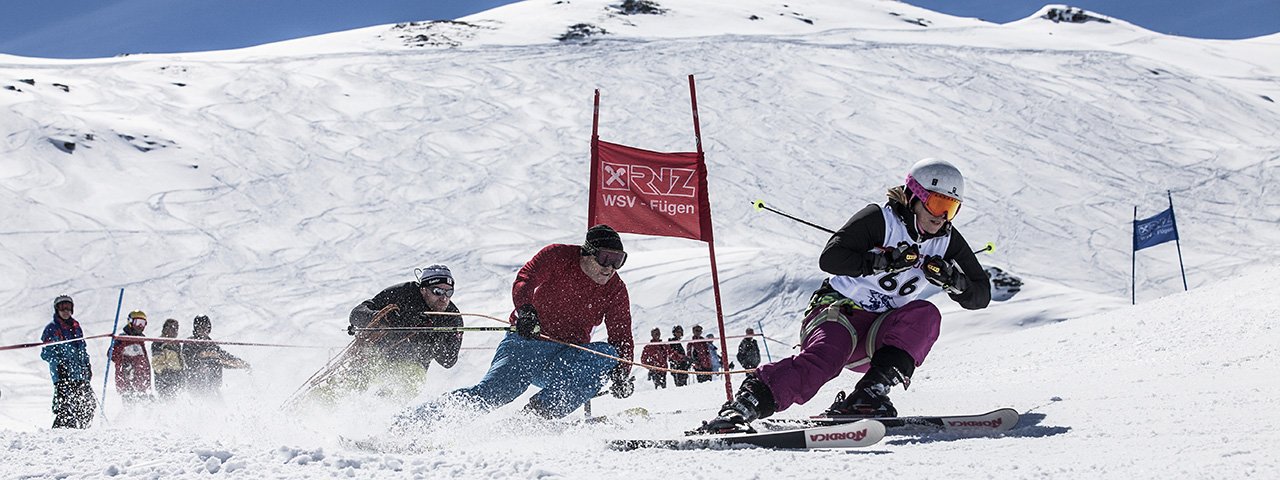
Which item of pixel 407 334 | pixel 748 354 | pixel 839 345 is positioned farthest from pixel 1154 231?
pixel 839 345

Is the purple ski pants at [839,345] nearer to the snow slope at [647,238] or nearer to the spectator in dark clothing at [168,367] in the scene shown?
the snow slope at [647,238]

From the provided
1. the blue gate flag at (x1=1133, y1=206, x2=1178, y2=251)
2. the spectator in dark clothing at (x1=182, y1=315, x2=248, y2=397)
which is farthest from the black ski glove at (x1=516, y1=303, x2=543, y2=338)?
the blue gate flag at (x1=1133, y1=206, x2=1178, y2=251)

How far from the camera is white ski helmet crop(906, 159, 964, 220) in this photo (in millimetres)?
4277

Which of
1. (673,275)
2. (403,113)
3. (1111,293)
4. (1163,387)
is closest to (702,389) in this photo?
(1163,387)

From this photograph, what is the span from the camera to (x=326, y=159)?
3080cm

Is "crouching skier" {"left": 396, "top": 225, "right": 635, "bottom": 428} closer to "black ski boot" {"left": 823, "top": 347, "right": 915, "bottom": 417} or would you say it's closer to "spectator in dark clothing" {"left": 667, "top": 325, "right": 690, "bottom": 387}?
"black ski boot" {"left": 823, "top": 347, "right": 915, "bottom": 417}

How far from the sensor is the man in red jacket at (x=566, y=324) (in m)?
5.37

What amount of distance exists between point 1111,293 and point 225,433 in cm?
2479

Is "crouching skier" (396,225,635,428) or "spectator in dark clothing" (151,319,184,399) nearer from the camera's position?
"crouching skier" (396,225,635,428)

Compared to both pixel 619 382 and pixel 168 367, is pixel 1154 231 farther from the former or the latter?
pixel 168 367

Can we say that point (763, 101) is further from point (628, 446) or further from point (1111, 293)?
point (628, 446)

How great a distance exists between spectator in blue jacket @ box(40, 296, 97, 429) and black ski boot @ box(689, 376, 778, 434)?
648 cm

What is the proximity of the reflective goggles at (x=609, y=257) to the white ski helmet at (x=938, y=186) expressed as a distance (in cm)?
171

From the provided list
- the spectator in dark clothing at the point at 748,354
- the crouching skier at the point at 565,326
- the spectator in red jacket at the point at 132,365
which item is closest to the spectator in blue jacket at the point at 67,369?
the spectator in red jacket at the point at 132,365
